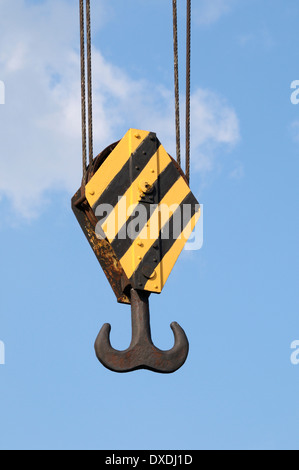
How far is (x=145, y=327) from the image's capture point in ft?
14.9

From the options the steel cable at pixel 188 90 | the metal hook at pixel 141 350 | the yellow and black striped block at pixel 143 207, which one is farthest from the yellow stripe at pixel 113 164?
the metal hook at pixel 141 350

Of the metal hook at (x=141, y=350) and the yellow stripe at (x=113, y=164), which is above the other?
the yellow stripe at (x=113, y=164)

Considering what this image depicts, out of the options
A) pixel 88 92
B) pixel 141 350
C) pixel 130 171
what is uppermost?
pixel 88 92

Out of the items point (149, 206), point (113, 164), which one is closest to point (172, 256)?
point (149, 206)

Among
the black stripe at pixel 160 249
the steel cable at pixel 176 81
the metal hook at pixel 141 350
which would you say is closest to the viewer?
the metal hook at pixel 141 350

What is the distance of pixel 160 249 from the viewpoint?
479 cm

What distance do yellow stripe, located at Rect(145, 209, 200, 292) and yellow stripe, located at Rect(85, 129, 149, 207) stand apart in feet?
1.53

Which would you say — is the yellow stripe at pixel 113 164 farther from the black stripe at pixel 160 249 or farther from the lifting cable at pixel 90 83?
the black stripe at pixel 160 249

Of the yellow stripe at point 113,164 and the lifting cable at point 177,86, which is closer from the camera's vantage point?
the yellow stripe at point 113,164

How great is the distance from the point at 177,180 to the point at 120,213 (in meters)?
0.46

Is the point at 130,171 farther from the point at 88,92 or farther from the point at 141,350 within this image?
the point at 141,350

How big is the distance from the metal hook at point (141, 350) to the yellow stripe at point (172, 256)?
66 millimetres

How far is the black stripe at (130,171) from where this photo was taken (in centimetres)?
474

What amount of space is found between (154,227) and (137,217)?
104 mm
